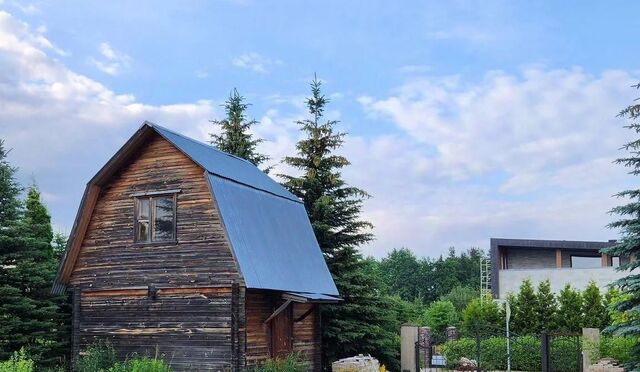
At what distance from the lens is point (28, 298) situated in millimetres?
19688

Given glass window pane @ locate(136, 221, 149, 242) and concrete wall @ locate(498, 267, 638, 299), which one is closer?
glass window pane @ locate(136, 221, 149, 242)

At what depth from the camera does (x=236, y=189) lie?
63.1 feet

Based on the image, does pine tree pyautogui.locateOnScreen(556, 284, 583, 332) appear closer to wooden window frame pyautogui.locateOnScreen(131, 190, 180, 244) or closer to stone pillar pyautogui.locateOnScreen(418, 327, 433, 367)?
stone pillar pyautogui.locateOnScreen(418, 327, 433, 367)

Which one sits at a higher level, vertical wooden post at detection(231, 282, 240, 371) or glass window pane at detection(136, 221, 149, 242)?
glass window pane at detection(136, 221, 149, 242)

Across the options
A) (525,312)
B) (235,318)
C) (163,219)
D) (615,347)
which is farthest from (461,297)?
(235,318)

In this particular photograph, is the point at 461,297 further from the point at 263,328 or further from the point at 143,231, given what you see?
the point at 143,231

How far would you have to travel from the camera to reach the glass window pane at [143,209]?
19375mm

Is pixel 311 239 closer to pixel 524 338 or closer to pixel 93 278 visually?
pixel 93 278

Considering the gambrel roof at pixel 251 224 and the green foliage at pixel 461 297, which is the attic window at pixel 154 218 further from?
the green foliage at pixel 461 297

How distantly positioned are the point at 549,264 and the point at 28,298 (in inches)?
897

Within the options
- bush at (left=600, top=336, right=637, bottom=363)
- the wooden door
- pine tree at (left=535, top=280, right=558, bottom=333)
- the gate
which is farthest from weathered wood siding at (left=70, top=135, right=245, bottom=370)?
pine tree at (left=535, top=280, right=558, bottom=333)

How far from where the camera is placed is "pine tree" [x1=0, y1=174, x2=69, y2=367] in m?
19.3

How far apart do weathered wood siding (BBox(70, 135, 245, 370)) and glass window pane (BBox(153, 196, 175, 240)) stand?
0.27m

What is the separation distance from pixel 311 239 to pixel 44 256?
768 centimetres
